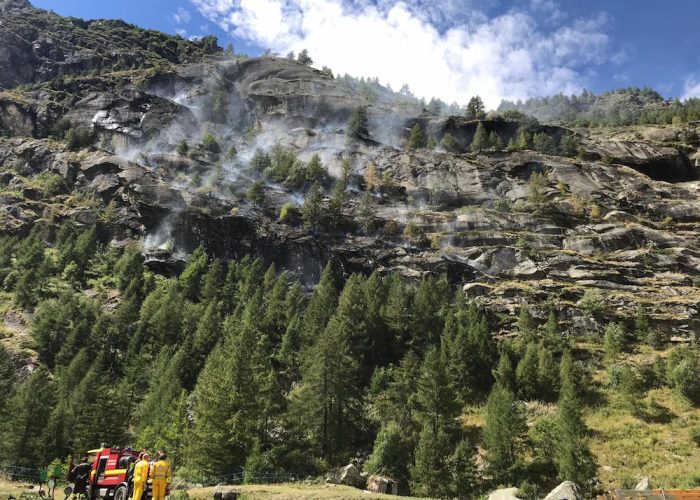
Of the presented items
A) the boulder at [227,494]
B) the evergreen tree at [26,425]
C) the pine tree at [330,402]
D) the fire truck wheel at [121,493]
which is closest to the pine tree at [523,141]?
the pine tree at [330,402]

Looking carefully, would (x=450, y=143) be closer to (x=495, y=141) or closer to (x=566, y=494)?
(x=495, y=141)

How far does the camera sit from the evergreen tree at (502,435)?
107 feet

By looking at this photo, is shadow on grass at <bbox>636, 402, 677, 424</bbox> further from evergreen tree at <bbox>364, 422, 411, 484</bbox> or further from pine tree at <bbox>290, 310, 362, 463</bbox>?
pine tree at <bbox>290, 310, 362, 463</bbox>

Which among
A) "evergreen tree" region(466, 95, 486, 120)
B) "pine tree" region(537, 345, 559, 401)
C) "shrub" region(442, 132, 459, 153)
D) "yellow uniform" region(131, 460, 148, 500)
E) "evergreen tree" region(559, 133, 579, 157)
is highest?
"evergreen tree" region(466, 95, 486, 120)

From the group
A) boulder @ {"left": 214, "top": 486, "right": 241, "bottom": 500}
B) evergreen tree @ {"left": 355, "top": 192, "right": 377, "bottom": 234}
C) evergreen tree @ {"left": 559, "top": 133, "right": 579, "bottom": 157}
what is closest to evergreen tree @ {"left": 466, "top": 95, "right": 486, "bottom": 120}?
evergreen tree @ {"left": 559, "top": 133, "right": 579, "bottom": 157}

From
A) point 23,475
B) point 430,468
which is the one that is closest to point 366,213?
point 430,468

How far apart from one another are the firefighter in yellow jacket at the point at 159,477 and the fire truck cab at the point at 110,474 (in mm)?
4027

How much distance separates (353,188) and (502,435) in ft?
211

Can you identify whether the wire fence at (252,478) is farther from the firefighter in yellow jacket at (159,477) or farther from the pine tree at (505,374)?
the pine tree at (505,374)

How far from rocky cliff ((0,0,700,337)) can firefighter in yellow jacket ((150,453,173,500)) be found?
168 ft

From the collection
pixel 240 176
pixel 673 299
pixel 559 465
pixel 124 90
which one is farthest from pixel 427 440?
pixel 124 90

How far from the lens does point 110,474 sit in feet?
56.6

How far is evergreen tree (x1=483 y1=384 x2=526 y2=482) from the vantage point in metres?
32.8

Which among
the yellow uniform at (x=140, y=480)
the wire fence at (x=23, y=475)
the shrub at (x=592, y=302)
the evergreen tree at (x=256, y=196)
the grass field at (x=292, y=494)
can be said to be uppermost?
the evergreen tree at (x=256, y=196)
